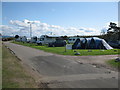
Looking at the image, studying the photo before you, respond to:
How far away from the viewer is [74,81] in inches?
269

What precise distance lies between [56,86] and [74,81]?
42.9 inches

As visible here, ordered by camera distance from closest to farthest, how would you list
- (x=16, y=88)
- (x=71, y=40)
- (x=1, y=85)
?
(x=16, y=88) → (x=1, y=85) → (x=71, y=40)

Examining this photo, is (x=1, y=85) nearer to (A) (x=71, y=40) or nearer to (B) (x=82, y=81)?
(B) (x=82, y=81)

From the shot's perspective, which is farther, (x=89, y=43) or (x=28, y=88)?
(x=89, y=43)

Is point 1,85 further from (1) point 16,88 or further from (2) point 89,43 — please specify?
(2) point 89,43

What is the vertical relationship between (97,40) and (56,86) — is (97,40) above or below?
above

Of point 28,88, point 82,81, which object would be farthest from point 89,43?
point 28,88

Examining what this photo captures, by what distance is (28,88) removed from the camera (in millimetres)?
5734

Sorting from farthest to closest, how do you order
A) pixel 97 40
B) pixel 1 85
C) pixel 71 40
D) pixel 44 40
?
pixel 71 40
pixel 44 40
pixel 97 40
pixel 1 85

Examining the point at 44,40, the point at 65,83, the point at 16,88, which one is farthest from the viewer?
the point at 44,40

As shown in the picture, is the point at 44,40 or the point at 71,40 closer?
the point at 44,40

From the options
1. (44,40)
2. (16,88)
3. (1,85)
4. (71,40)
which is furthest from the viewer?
(71,40)

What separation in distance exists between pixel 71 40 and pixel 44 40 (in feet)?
34.8

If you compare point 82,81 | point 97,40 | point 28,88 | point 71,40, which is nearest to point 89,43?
point 97,40
